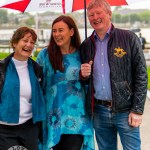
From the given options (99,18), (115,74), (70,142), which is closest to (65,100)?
(70,142)

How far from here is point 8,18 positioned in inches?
3684

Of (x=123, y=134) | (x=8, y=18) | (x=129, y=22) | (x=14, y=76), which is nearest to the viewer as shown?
(x=14, y=76)

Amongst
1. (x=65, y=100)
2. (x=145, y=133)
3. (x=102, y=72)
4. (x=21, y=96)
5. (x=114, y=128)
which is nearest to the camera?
(x=21, y=96)

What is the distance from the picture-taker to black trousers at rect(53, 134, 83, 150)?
375cm

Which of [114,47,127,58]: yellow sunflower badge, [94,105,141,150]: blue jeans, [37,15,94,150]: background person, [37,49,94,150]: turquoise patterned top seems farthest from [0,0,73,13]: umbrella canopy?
[94,105,141,150]: blue jeans

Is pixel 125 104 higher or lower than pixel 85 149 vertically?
higher

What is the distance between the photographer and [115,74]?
3572 millimetres

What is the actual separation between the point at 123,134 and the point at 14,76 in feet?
3.88

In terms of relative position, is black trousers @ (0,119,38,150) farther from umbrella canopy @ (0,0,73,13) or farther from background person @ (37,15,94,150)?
umbrella canopy @ (0,0,73,13)

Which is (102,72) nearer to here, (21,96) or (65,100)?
(65,100)

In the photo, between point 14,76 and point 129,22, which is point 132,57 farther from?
point 129,22

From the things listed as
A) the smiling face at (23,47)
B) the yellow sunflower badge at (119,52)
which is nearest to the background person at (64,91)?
the smiling face at (23,47)

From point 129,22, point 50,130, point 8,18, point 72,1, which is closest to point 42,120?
point 50,130

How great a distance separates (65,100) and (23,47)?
2.16 ft
